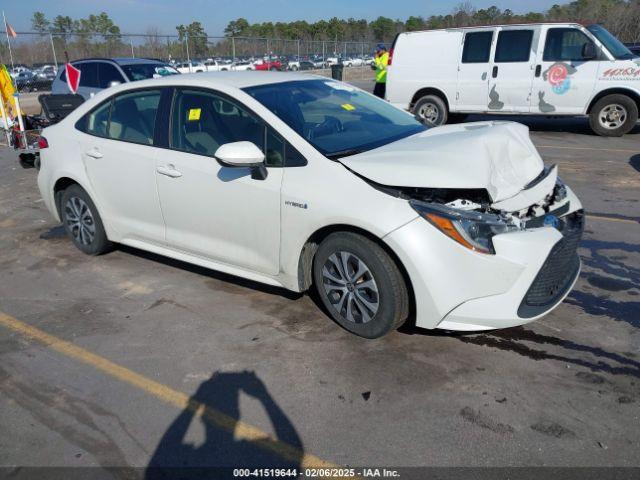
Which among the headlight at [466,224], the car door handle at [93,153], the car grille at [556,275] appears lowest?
the car grille at [556,275]

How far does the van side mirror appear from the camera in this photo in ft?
32.8

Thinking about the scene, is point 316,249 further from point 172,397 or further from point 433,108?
point 433,108

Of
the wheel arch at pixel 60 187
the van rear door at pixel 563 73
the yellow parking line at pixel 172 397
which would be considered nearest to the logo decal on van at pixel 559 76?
the van rear door at pixel 563 73

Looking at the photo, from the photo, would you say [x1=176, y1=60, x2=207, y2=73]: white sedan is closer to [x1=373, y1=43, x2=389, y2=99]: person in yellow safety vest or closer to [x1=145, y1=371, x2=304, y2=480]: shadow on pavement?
[x1=373, y1=43, x2=389, y2=99]: person in yellow safety vest

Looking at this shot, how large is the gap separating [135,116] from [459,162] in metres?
2.84

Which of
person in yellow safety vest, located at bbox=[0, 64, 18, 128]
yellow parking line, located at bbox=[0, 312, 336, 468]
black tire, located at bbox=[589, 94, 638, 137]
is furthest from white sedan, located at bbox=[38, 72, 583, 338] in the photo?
black tire, located at bbox=[589, 94, 638, 137]

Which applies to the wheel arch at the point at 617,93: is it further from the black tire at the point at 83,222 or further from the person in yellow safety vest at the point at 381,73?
the black tire at the point at 83,222

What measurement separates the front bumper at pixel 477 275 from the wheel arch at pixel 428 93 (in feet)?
29.9

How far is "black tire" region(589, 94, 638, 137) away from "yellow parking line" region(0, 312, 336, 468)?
33.2 feet

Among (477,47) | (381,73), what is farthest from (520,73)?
(381,73)

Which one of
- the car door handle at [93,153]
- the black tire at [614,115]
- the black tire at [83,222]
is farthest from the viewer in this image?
the black tire at [614,115]

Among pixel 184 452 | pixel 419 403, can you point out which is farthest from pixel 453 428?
pixel 184 452

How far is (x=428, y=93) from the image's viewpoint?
11930 mm

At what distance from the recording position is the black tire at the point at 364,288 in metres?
3.29
